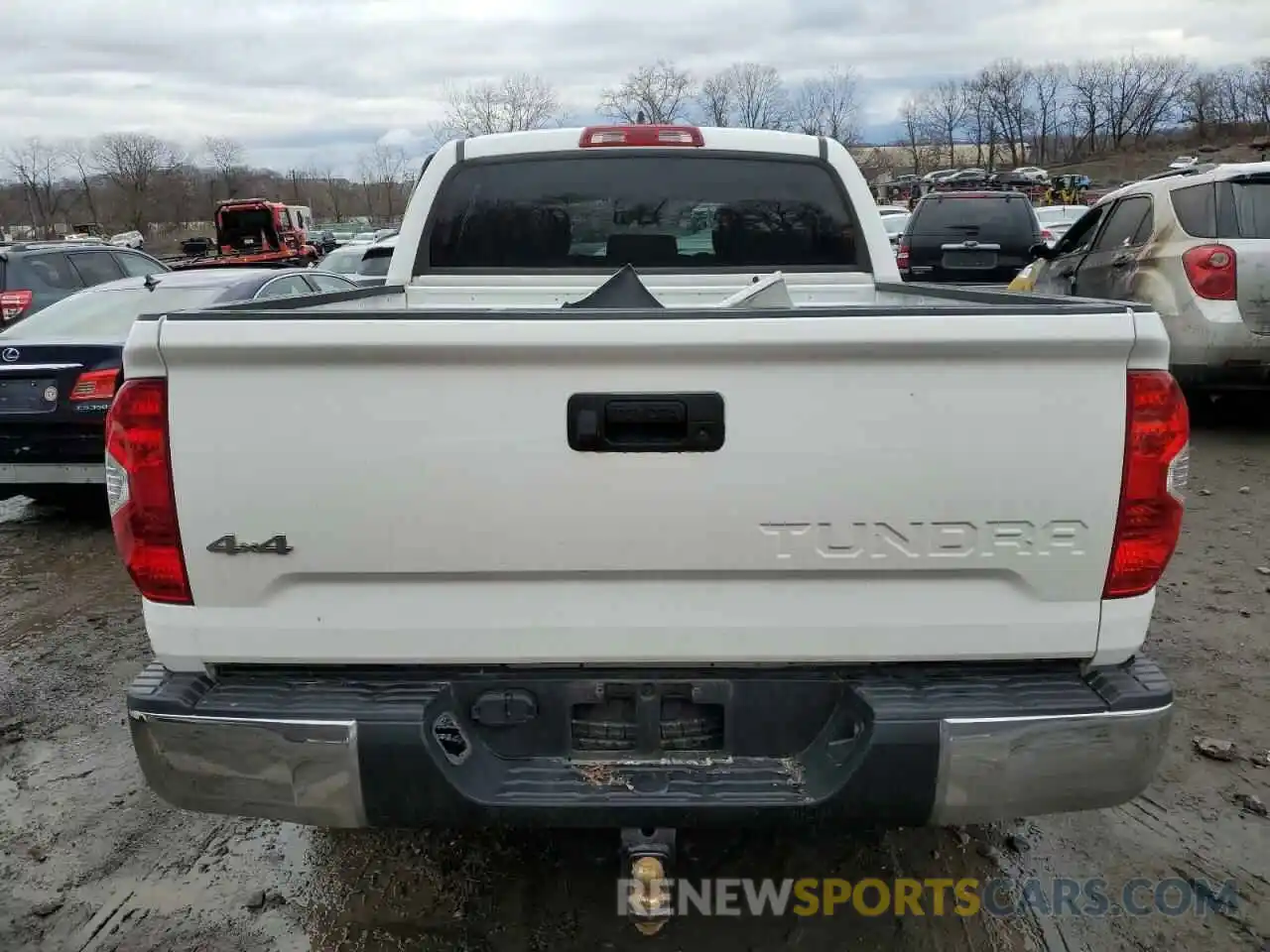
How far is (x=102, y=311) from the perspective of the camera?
7055 mm

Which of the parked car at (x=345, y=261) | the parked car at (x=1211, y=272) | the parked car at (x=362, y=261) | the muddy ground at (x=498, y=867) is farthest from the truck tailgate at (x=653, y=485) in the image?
the parked car at (x=345, y=261)

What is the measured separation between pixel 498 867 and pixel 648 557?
4.55 ft

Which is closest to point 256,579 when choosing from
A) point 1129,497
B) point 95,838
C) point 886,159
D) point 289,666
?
point 289,666

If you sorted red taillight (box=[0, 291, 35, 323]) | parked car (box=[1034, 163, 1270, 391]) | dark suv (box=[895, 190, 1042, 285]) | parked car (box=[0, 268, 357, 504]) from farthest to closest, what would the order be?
dark suv (box=[895, 190, 1042, 285]) < red taillight (box=[0, 291, 35, 323]) < parked car (box=[1034, 163, 1270, 391]) < parked car (box=[0, 268, 357, 504])

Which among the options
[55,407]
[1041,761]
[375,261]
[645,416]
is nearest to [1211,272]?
[1041,761]

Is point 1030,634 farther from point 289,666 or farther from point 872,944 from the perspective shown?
point 289,666

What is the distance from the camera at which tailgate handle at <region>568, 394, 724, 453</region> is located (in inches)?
81.3

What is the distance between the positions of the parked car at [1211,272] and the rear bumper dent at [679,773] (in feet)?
19.5

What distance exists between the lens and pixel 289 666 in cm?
225

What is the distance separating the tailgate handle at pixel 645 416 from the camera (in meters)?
2.06

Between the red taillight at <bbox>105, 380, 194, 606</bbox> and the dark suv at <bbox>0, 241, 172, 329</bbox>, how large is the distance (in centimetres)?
977

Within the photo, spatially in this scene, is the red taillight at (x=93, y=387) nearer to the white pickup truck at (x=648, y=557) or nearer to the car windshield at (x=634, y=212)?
the car windshield at (x=634, y=212)

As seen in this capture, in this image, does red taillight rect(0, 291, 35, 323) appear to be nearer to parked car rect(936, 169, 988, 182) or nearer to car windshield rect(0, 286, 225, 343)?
car windshield rect(0, 286, 225, 343)

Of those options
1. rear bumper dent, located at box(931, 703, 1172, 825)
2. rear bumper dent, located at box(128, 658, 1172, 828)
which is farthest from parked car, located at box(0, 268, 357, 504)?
rear bumper dent, located at box(931, 703, 1172, 825)
